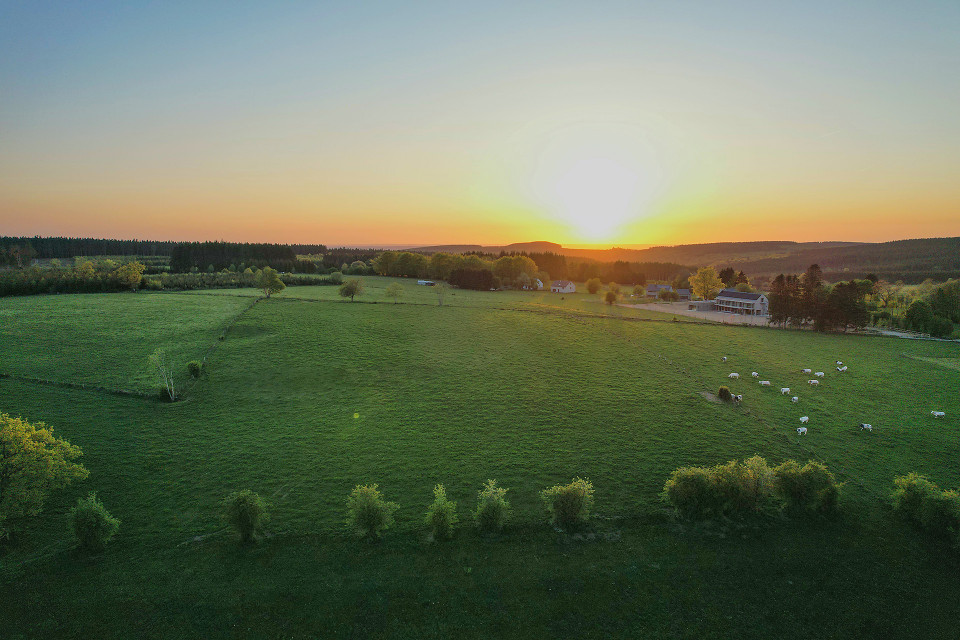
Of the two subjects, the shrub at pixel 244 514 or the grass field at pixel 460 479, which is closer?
the grass field at pixel 460 479

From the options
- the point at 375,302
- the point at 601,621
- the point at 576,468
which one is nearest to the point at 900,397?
the point at 576,468

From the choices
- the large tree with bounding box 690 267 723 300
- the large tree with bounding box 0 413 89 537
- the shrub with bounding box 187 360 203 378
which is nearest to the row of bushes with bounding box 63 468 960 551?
the large tree with bounding box 0 413 89 537

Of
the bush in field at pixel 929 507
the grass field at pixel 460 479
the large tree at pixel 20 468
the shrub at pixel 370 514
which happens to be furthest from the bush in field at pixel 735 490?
the large tree at pixel 20 468

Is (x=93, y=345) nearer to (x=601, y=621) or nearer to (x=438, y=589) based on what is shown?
(x=438, y=589)

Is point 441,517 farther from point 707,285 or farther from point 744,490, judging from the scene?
point 707,285

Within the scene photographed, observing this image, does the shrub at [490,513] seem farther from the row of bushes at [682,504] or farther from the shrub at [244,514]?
the shrub at [244,514]

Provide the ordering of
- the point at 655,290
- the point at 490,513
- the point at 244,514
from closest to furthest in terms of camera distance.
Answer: the point at 244,514, the point at 490,513, the point at 655,290

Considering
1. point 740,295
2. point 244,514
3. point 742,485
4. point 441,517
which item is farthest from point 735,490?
point 740,295
